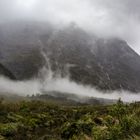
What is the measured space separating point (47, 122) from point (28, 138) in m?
55.1

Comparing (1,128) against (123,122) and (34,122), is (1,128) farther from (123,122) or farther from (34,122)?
(123,122)

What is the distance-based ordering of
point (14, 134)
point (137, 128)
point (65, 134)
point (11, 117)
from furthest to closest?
1. point (11, 117)
2. point (14, 134)
3. point (65, 134)
4. point (137, 128)

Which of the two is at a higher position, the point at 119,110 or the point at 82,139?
the point at 119,110

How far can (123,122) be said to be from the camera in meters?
67.4

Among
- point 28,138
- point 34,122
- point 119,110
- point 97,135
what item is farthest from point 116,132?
→ point 34,122

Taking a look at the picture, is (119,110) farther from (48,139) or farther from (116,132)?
(116,132)

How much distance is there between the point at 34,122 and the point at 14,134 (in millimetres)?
36868

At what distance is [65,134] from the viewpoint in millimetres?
94312

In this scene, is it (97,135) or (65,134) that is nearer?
(97,135)

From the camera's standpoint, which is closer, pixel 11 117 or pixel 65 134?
pixel 65 134

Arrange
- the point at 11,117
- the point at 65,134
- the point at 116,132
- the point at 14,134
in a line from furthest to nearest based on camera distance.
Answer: the point at 11,117 < the point at 14,134 < the point at 65,134 < the point at 116,132

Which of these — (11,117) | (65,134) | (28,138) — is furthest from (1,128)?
(11,117)

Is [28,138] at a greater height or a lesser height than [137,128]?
lesser

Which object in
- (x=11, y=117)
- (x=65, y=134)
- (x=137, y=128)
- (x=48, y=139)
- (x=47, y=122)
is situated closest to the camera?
(x=137, y=128)
